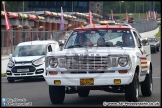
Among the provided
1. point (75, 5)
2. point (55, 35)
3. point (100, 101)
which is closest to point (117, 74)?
point (100, 101)

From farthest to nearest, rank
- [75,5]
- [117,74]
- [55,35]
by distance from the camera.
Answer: [75,5] < [55,35] < [117,74]

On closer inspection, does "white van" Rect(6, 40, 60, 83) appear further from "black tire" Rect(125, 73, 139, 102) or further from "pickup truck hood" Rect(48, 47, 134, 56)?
"black tire" Rect(125, 73, 139, 102)

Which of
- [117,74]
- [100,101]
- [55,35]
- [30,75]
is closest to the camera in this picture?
[117,74]

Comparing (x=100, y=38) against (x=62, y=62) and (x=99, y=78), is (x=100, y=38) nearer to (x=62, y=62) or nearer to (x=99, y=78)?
(x=62, y=62)

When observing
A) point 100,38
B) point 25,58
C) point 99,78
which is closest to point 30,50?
point 25,58

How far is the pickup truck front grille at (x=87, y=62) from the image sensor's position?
13.8 m

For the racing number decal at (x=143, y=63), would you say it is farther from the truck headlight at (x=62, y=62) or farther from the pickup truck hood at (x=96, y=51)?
the truck headlight at (x=62, y=62)

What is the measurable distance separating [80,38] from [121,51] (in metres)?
1.96

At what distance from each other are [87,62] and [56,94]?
3.99 feet

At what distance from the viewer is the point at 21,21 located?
2457 inches

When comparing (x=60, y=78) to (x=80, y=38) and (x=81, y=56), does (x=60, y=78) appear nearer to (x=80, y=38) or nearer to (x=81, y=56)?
(x=81, y=56)

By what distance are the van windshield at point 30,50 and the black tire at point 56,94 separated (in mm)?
12373

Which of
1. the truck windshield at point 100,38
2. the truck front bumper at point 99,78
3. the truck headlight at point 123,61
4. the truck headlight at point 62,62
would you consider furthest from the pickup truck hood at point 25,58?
the truck headlight at point 123,61

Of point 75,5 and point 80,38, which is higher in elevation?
point 75,5
